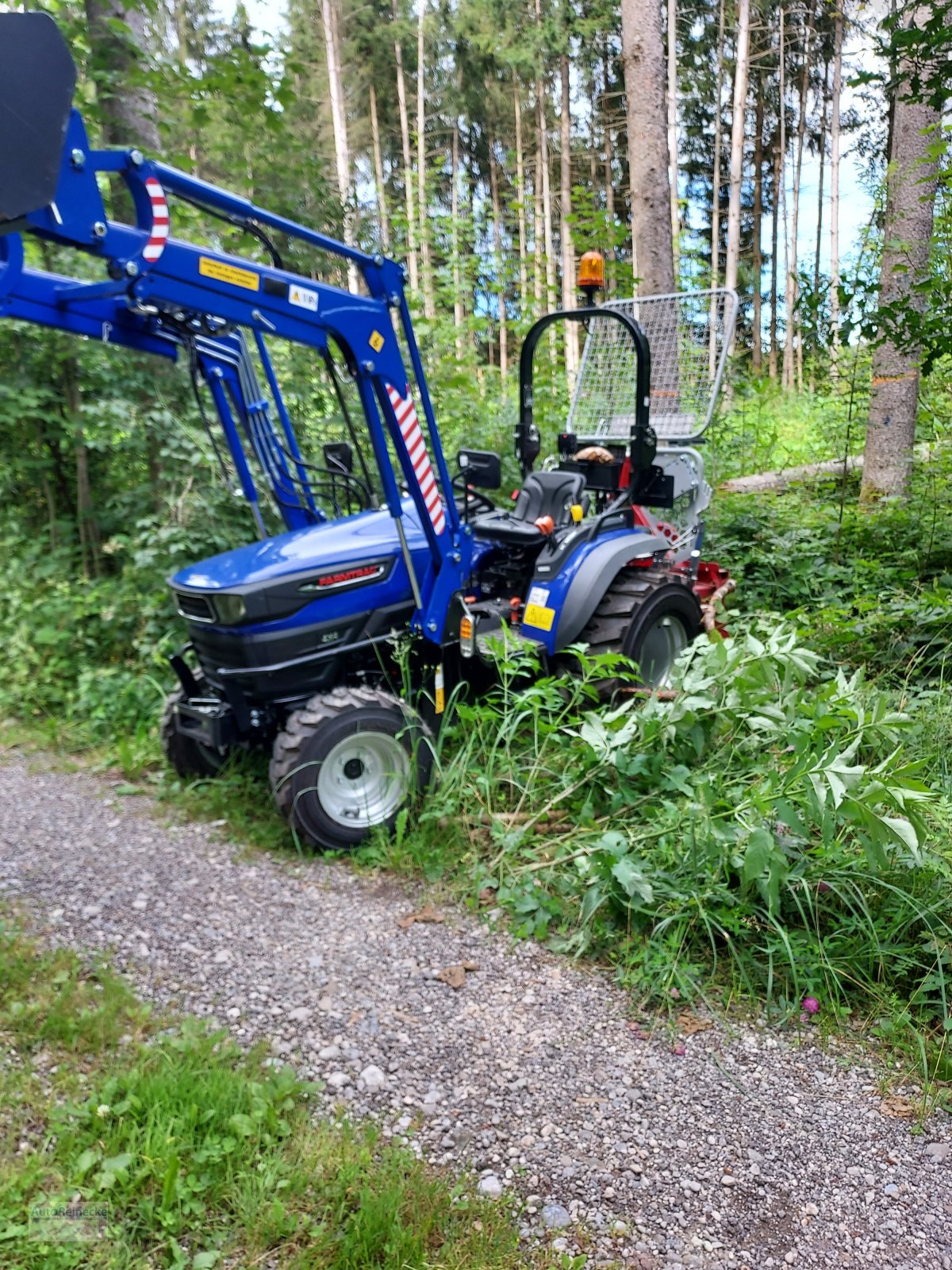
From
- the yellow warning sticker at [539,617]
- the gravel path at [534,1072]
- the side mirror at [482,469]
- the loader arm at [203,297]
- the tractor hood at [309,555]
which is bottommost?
the gravel path at [534,1072]

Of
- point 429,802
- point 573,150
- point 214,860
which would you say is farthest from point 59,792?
point 573,150

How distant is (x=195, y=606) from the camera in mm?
3738

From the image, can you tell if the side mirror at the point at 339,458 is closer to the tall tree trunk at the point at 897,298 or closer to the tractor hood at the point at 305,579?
the tractor hood at the point at 305,579

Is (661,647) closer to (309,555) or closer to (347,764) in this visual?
(347,764)

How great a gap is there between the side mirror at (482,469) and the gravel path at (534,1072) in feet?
5.93

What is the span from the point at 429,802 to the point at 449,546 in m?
1.13

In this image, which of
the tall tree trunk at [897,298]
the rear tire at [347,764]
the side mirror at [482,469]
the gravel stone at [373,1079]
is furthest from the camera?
the tall tree trunk at [897,298]

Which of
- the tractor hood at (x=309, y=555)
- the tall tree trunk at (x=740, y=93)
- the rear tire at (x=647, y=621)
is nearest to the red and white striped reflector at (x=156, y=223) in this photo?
the tractor hood at (x=309, y=555)

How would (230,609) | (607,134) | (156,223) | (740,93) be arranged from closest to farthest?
1. (156,223)
2. (230,609)
3. (740,93)
4. (607,134)

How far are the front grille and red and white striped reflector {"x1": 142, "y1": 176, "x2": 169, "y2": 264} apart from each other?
1328 millimetres

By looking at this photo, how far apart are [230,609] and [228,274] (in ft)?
4.12

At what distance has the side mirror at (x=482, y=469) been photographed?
402cm

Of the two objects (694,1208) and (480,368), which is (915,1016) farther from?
(480,368)

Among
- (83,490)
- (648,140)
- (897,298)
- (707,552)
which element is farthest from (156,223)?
(648,140)
